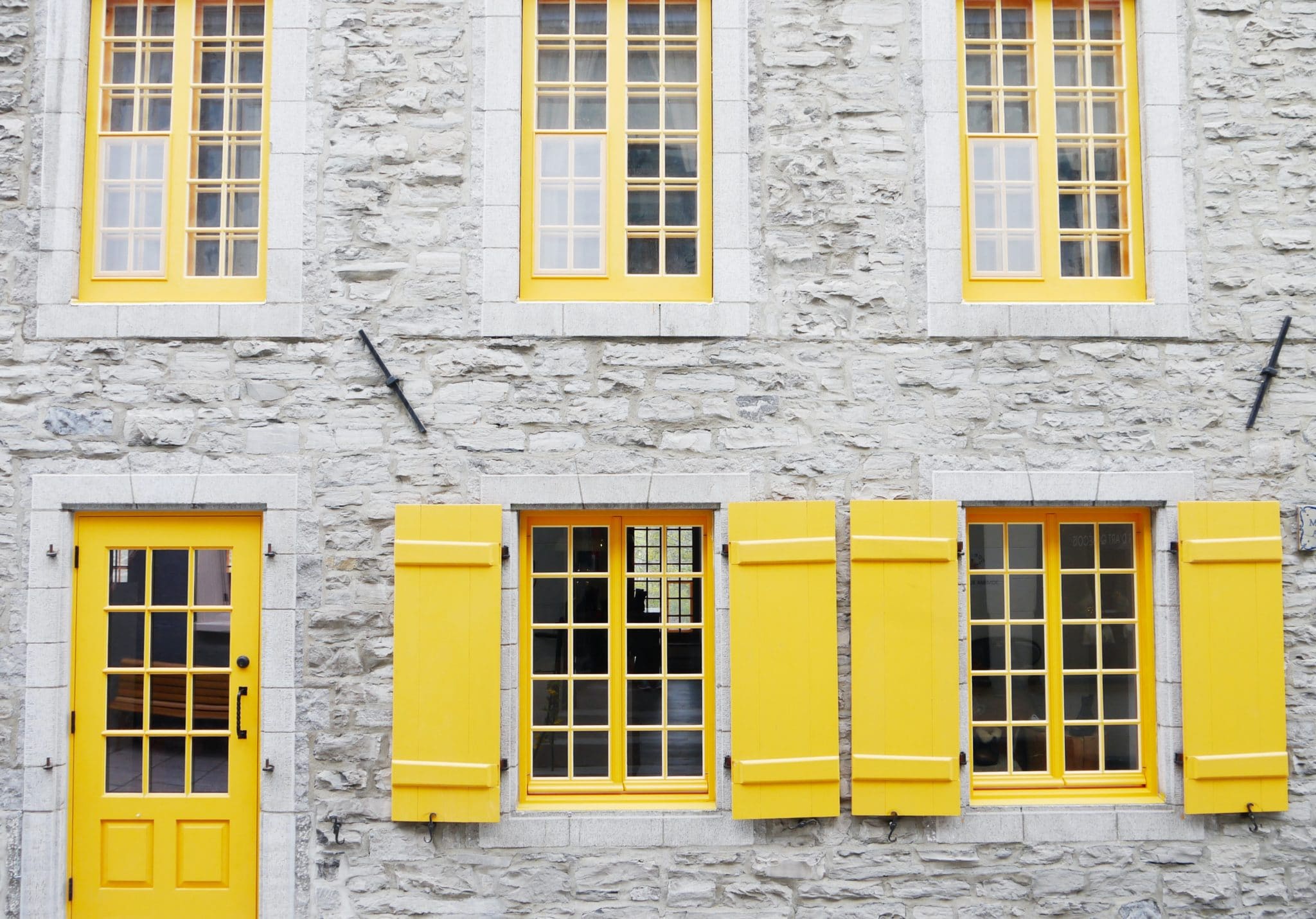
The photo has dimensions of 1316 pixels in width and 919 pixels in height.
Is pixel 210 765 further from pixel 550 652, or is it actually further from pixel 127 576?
pixel 550 652

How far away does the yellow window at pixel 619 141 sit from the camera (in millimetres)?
4828

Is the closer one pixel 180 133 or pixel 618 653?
pixel 618 653

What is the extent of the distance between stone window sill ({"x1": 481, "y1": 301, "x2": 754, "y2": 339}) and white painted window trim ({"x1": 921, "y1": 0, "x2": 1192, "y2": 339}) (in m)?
1.22

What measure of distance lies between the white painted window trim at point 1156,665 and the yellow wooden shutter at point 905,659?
134 mm

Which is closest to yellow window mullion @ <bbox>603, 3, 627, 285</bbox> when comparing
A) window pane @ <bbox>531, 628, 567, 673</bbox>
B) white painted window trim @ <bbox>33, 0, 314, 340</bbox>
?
white painted window trim @ <bbox>33, 0, 314, 340</bbox>

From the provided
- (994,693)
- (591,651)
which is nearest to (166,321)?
(591,651)

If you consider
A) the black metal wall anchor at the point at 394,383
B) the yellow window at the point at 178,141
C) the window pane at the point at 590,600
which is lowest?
the window pane at the point at 590,600

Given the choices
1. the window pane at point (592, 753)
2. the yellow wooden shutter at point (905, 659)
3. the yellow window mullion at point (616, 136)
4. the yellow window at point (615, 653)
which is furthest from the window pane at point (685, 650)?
the yellow window mullion at point (616, 136)

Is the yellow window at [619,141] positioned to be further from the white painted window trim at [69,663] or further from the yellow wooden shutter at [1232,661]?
the yellow wooden shutter at [1232,661]

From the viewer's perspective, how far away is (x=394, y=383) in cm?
458

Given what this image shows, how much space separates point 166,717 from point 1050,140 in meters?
5.20

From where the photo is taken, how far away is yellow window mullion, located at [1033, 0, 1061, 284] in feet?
16.0

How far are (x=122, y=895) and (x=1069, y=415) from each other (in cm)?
505

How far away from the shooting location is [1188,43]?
4777 mm
